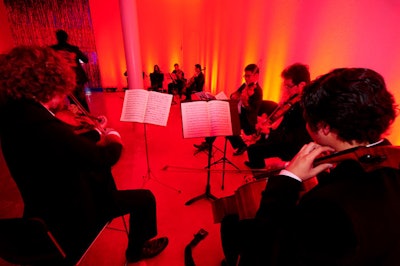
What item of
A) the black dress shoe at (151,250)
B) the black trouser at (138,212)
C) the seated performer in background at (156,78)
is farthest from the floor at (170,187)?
the seated performer in background at (156,78)

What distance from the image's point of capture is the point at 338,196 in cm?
68

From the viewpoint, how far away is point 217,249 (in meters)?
1.92

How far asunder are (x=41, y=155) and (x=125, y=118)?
128 cm

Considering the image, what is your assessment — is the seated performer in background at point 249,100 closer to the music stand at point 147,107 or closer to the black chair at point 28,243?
the music stand at point 147,107

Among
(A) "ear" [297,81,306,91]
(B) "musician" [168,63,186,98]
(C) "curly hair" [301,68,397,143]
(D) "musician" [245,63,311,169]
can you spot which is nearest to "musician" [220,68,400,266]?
(C) "curly hair" [301,68,397,143]

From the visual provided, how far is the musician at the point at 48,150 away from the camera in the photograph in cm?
104

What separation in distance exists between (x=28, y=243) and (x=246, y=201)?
3.97ft

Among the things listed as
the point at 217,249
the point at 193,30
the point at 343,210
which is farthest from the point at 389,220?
the point at 193,30

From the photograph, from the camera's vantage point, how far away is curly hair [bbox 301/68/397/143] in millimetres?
822

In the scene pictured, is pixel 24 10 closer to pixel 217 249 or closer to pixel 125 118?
pixel 125 118

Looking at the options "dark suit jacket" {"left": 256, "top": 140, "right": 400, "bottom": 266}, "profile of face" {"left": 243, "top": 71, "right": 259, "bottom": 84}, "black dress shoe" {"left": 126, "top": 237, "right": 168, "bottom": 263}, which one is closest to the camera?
"dark suit jacket" {"left": 256, "top": 140, "right": 400, "bottom": 266}

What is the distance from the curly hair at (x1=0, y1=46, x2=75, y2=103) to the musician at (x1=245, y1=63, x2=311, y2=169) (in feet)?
6.91

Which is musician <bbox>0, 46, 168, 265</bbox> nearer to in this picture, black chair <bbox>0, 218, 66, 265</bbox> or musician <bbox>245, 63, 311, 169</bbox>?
black chair <bbox>0, 218, 66, 265</bbox>

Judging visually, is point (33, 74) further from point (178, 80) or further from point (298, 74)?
point (178, 80)
